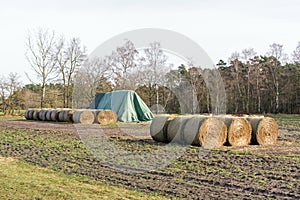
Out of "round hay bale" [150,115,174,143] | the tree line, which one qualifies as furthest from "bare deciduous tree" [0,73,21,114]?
"round hay bale" [150,115,174,143]

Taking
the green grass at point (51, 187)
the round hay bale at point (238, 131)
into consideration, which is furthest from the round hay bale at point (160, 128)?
the green grass at point (51, 187)

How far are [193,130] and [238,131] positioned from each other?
5.01ft

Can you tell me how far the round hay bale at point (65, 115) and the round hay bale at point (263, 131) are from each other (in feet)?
51.2

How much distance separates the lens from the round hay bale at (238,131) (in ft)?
37.4

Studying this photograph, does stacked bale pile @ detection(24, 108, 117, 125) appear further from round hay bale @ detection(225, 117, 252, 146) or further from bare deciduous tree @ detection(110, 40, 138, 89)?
round hay bale @ detection(225, 117, 252, 146)

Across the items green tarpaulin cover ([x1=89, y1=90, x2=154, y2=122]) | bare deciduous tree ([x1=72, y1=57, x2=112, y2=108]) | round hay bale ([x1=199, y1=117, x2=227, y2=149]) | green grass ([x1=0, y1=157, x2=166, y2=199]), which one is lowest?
green grass ([x1=0, y1=157, x2=166, y2=199])

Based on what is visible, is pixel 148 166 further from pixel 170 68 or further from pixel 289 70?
pixel 289 70

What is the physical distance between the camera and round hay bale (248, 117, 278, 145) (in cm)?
1181

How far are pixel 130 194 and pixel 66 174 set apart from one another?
199 cm

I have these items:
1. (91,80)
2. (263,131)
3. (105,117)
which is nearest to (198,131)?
(263,131)

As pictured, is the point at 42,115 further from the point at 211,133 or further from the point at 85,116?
the point at 211,133

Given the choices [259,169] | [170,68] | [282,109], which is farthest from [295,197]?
[282,109]

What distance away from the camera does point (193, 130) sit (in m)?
11.0

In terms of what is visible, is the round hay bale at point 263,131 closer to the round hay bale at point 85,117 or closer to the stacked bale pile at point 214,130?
the stacked bale pile at point 214,130
